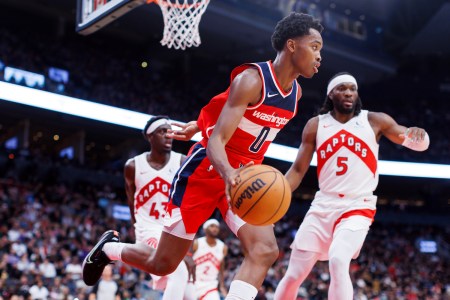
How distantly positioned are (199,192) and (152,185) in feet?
7.22

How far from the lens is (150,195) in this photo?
6.04 metres

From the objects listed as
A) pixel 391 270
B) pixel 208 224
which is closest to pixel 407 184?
pixel 391 270

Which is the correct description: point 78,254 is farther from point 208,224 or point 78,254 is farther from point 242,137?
point 242,137

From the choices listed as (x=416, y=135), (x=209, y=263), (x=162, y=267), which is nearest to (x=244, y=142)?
(x=162, y=267)

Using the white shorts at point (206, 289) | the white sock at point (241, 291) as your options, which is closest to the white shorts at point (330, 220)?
the white sock at point (241, 291)

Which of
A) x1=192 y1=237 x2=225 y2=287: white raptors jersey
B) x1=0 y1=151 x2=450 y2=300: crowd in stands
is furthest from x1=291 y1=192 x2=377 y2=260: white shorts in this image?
x1=0 y1=151 x2=450 y2=300: crowd in stands

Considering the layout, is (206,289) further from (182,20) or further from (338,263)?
(338,263)

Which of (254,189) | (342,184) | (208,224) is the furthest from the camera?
(208,224)

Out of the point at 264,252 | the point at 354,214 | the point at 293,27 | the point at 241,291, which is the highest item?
the point at 293,27

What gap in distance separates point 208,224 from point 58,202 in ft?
30.2

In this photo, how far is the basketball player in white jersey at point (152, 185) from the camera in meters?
5.85

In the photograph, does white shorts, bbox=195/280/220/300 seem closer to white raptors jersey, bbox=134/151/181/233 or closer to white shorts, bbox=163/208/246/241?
white raptors jersey, bbox=134/151/181/233

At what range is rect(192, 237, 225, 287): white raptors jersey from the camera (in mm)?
8672

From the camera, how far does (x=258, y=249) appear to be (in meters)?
3.64
